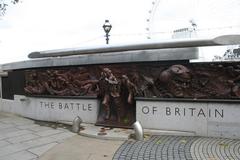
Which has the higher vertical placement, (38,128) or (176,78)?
(176,78)

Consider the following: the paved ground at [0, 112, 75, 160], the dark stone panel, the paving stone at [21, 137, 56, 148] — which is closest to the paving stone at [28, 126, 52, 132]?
the paved ground at [0, 112, 75, 160]

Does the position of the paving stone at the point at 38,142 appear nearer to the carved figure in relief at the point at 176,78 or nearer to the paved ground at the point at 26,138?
the paved ground at the point at 26,138

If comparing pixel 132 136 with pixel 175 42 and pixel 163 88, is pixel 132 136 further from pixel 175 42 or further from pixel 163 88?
pixel 175 42

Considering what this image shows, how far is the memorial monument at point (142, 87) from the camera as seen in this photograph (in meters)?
7.67

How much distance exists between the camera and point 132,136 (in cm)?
761

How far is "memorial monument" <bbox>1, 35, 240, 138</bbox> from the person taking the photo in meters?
7.67

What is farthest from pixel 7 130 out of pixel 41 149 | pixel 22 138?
pixel 41 149

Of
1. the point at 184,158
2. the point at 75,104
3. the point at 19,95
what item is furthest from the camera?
the point at 19,95

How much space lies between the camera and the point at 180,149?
6555mm

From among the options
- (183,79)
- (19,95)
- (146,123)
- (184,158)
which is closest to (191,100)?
(183,79)

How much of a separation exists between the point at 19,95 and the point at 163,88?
6273mm

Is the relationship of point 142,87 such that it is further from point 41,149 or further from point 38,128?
point 38,128

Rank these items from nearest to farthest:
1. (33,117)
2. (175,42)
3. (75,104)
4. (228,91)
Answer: (228,91) → (175,42) → (75,104) → (33,117)

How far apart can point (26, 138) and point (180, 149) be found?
4.04m
